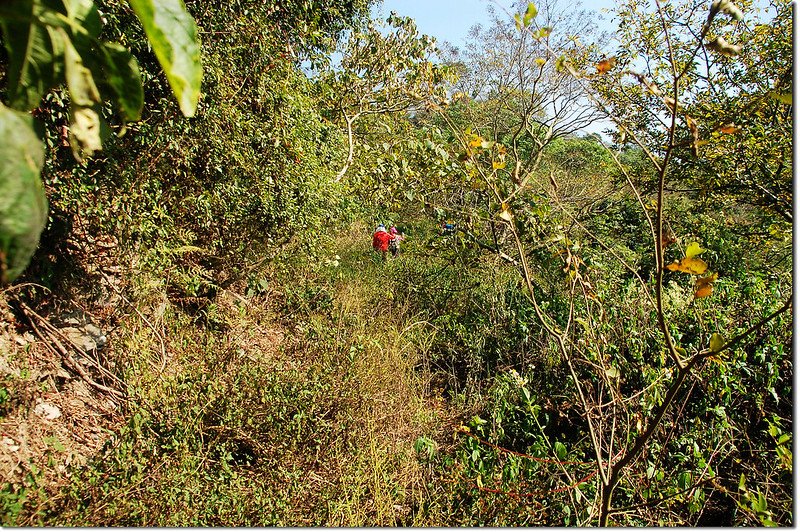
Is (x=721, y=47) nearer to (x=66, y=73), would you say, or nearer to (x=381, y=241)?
(x=66, y=73)

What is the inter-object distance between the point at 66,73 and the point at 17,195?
0.15 meters

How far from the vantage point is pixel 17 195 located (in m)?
0.26

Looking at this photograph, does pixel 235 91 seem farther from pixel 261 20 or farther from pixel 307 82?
pixel 307 82

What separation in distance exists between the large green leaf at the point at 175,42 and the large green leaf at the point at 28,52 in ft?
0.22

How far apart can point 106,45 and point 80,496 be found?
8.22 feet

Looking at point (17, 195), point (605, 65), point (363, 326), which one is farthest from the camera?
point (363, 326)

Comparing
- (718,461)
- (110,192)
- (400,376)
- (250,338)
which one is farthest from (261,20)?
(718,461)

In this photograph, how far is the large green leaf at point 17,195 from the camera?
0.82 ft

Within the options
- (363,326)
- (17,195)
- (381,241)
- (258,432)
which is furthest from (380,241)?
(17,195)

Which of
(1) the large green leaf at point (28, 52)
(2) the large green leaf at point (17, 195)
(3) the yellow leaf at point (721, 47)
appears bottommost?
(2) the large green leaf at point (17, 195)

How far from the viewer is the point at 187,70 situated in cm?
35

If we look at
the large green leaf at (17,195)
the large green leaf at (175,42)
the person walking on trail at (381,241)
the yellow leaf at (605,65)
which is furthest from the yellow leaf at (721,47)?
the person walking on trail at (381,241)

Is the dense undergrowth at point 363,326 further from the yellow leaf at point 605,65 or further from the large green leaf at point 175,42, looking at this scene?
the large green leaf at point 175,42

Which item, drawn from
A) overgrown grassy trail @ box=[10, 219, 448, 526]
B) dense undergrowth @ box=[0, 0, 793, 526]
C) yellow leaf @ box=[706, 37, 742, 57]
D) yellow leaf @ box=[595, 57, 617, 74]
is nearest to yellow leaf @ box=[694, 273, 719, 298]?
dense undergrowth @ box=[0, 0, 793, 526]
